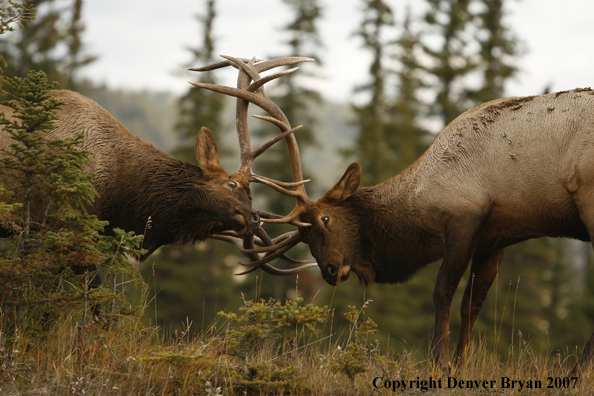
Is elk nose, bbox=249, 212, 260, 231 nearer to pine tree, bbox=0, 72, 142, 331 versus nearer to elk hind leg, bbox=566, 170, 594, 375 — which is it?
pine tree, bbox=0, 72, 142, 331

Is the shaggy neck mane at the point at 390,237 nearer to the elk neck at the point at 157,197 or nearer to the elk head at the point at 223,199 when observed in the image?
the elk head at the point at 223,199

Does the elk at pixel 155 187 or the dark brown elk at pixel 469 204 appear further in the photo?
the elk at pixel 155 187

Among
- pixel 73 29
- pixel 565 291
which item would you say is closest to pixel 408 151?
pixel 565 291

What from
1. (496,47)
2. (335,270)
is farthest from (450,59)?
(335,270)

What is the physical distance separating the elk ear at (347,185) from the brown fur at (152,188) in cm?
101

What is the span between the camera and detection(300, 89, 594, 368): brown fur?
19.2 feet

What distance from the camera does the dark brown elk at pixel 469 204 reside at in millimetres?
5840

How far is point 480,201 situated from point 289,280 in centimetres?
2407

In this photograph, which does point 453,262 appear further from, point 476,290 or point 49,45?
point 49,45

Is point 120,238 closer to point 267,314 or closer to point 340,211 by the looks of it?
point 267,314

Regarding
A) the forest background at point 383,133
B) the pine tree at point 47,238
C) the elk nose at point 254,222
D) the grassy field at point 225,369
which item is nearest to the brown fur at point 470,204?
the elk nose at point 254,222

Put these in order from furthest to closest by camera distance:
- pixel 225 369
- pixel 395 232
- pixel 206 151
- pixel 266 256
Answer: pixel 266 256
pixel 206 151
pixel 395 232
pixel 225 369

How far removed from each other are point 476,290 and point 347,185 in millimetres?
1823

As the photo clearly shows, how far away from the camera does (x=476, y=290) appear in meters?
6.93
